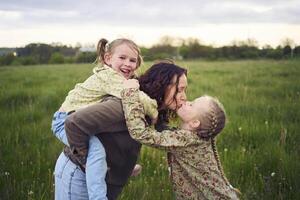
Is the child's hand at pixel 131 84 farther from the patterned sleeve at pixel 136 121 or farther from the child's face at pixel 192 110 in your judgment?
the child's face at pixel 192 110

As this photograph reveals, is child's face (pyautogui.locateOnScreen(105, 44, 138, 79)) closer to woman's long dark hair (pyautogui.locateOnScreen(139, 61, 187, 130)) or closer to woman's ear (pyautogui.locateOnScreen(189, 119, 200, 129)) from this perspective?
woman's long dark hair (pyautogui.locateOnScreen(139, 61, 187, 130))

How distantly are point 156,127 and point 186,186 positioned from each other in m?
0.33

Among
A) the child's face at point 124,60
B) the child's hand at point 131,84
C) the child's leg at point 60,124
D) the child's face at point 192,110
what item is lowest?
the child's leg at point 60,124

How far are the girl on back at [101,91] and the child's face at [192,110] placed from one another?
0.14m

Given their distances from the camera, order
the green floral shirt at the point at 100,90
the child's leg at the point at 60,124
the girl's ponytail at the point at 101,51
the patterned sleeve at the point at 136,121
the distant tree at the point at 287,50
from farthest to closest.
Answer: the distant tree at the point at 287,50
the girl's ponytail at the point at 101,51
the child's leg at the point at 60,124
the green floral shirt at the point at 100,90
the patterned sleeve at the point at 136,121

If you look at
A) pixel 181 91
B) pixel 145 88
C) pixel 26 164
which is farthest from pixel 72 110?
pixel 26 164

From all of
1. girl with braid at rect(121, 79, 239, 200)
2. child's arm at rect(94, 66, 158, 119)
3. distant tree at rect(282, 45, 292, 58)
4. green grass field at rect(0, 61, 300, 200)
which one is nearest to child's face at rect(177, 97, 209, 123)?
girl with braid at rect(121, 79, 239, 200)

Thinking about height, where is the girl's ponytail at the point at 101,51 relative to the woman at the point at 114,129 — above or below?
above

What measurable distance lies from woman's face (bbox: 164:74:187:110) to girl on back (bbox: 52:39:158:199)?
0.09 meters

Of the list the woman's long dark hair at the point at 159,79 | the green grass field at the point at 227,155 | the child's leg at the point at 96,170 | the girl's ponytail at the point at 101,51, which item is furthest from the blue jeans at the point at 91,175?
the green grass field at the point at 227,155

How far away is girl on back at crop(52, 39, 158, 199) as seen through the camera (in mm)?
2201

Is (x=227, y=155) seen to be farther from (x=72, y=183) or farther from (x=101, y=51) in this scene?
(x=72, y=183)

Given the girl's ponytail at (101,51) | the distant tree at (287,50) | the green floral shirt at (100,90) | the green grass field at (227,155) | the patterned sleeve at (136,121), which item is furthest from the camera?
the distant tree at (287,50)

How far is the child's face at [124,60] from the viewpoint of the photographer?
2.46 metres
